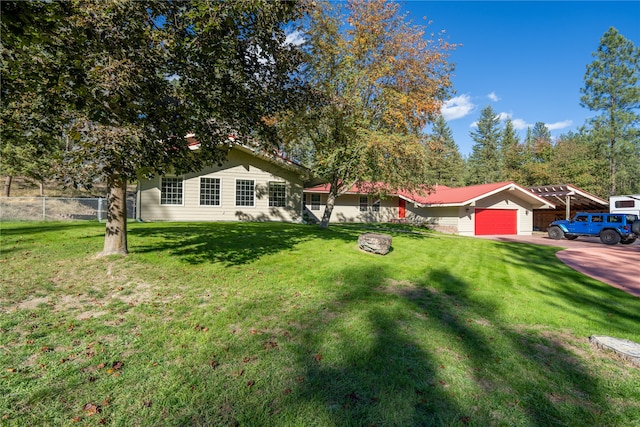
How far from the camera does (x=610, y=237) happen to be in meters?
16.9

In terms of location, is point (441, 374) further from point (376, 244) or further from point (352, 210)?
point (352, 210)

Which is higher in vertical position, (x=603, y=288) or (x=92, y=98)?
(x=92, y=98)

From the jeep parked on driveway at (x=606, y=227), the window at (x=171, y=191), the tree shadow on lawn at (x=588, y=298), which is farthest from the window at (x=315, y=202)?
the tree shadow on lawn at (x=588, y=298)

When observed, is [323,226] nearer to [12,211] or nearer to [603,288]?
[603,288]

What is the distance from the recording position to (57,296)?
5.05 m

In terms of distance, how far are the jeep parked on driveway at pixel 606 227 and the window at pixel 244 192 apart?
63.3ft

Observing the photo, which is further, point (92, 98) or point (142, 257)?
point (142, 257)

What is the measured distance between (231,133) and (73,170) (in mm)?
3331

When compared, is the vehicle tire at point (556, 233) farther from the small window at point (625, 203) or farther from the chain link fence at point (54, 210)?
the chain link fence at point (54, 210)

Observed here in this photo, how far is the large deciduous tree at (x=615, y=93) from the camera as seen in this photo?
3064 cm

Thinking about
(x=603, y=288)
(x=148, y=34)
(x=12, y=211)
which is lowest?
(x=603, y=288)

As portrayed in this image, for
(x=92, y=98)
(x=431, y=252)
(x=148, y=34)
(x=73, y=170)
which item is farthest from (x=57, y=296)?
(x=431, y=252)

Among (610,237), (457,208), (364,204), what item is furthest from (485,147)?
(610,237)

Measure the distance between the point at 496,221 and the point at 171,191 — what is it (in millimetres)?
21794
